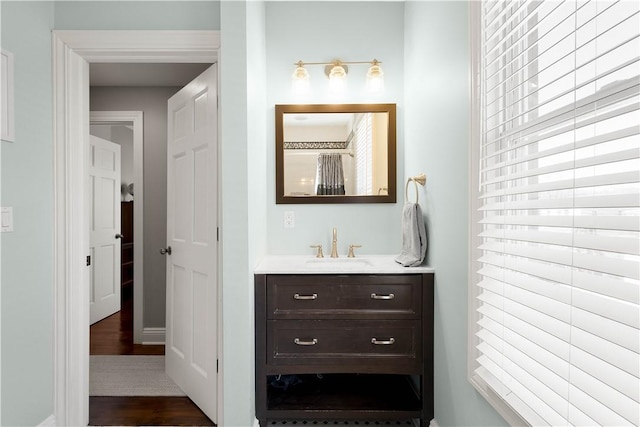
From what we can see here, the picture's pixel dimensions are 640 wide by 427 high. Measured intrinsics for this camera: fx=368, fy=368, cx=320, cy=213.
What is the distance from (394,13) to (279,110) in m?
1.01

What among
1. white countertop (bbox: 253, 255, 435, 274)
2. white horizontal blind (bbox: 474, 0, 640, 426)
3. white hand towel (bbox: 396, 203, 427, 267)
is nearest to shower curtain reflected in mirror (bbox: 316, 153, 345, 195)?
white countertop (bbox: 253, 255, 435, 274)

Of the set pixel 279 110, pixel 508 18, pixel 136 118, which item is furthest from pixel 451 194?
pixel 136 118

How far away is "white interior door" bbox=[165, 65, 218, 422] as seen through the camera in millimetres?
2092

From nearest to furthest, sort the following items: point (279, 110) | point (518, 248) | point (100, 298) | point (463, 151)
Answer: point (518, 248) < point (463, 151) < point (279, 110) < point (100, 298)

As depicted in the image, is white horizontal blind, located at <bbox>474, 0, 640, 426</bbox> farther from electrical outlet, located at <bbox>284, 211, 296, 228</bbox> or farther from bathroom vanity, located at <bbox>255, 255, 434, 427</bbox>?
electrical outlet, located at <bbox>284, 211, 296, 228</bbox>

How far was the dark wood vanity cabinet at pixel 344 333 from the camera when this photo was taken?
1.92 m

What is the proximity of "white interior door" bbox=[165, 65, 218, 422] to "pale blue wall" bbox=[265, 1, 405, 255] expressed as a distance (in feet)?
1.54

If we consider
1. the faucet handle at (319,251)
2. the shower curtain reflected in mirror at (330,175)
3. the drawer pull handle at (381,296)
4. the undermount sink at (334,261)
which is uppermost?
the shower curtain reflected in mirror at (330,175)

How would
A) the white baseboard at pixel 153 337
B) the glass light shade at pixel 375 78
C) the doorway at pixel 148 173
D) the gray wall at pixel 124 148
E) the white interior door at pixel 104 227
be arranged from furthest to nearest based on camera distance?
the gray wall at pixel 124 148
the white interior door at pixel 104 227
the white baseboard at pixel 153 337
the doorway at pixel 148 173
the glass light shade at pixel 375 78

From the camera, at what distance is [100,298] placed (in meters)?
4.01

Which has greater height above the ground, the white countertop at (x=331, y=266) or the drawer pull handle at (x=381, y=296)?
the white countertop at (x=331, y=266)

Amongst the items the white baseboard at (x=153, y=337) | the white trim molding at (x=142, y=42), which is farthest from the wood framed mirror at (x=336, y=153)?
the white baseboard at (x=153, y=337)

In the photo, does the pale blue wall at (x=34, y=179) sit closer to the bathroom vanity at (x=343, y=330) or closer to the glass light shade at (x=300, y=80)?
the glass light shade at (x=300, y=80)

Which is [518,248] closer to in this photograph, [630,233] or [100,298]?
[630,233]
